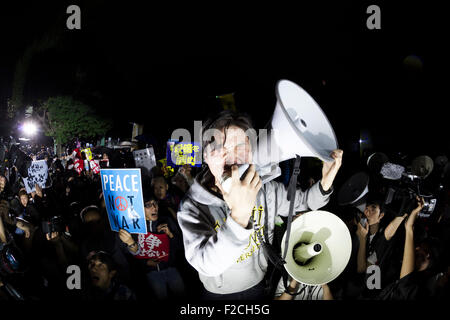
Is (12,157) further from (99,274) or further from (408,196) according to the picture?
(408,196)

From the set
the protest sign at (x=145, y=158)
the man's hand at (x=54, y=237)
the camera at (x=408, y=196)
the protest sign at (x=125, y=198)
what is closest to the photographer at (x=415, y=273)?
the camera at (x=408, y=196)

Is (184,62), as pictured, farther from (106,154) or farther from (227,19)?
(106,154)

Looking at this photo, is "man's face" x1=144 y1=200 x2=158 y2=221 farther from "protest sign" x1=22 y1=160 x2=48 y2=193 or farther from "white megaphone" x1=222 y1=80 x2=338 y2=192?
"white megaphone" x1=222 y1=80 x2=338 y2=192

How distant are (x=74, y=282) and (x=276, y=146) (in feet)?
7.75

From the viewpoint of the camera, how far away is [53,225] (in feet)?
8.35

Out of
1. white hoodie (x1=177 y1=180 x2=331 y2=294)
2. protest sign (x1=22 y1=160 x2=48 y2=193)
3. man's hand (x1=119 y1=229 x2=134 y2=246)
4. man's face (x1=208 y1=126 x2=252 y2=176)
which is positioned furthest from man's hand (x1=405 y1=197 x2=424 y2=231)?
protest sign (x1=22 y1=160 x2=48 y2=193)

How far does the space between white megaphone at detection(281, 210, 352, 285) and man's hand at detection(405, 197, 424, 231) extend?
87cm

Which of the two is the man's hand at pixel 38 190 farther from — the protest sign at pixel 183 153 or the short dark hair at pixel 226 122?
the short dark hair at pixel 226 122

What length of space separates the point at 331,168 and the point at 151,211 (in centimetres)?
187

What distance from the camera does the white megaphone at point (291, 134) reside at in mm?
1271

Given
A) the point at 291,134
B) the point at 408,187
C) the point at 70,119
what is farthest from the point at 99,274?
the point at 408,187

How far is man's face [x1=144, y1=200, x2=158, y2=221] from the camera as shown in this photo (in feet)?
8.23

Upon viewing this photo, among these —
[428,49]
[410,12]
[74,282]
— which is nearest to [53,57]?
[74,282]

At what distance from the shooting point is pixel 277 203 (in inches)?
65.5
